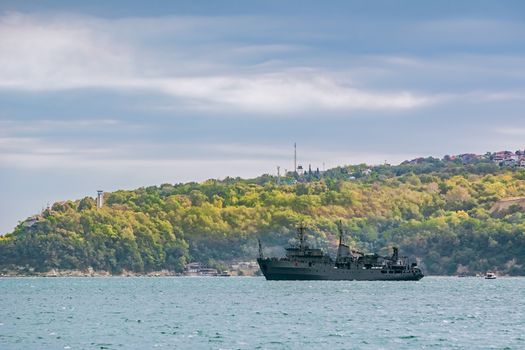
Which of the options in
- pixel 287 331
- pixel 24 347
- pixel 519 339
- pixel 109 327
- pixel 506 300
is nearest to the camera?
pixel 24 347

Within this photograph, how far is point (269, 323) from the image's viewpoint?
400ft

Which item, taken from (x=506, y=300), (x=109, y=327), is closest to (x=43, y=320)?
(x=109, y=327)

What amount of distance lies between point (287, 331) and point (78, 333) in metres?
18.0

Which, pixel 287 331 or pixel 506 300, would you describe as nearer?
pixel 287 331

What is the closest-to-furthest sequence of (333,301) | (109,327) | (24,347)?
(24,347), (109,327), (333,301)

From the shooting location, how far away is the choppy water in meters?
101

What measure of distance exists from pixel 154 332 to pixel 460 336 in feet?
85.6

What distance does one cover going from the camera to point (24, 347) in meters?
97.5

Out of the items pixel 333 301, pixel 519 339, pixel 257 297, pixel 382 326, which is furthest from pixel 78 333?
pixel 257 297

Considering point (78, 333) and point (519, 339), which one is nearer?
point (519, 339)

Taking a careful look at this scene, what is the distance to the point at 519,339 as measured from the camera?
103938 millimetres

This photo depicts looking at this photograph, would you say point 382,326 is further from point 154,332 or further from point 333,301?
point 333,301

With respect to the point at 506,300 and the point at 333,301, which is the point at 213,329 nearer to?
the point at 333,301

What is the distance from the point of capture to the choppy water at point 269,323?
101 meters
